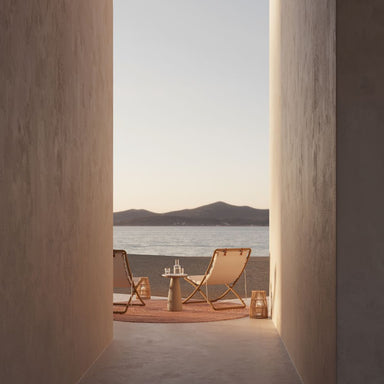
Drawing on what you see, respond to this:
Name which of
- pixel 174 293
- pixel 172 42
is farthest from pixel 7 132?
pixel 172 42

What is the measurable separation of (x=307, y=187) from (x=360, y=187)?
3.87 feet

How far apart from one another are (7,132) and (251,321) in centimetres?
497

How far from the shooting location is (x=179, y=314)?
25.8 feet

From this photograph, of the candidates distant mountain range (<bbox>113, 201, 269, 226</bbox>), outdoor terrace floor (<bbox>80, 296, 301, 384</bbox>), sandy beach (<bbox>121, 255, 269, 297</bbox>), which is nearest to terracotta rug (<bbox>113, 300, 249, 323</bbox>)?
outdoor terrace floor (<bbox>80, 296, 301, 384</bbox>)

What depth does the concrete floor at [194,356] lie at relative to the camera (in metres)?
4.61

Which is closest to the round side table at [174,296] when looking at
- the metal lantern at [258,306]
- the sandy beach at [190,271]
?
the metal lantern at [258,306]

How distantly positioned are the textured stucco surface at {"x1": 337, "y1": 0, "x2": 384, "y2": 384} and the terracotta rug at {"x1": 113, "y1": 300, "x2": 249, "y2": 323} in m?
4.42

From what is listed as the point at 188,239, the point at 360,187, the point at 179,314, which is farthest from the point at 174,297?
the point at 188,239

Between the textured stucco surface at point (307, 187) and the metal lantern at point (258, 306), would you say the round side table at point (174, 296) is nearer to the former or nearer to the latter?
the metal lantern at point (258, 306)

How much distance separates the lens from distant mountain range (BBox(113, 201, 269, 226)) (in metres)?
39.0

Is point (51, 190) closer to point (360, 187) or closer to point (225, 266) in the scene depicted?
point (360, 187)

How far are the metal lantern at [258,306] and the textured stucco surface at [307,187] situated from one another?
652 mm

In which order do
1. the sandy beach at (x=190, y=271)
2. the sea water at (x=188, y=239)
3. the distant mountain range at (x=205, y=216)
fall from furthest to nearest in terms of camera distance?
the sea water at (x=188, y=239), the distant mountain range at (x=205, y=216), the sandy beach at (x=190, y=271)

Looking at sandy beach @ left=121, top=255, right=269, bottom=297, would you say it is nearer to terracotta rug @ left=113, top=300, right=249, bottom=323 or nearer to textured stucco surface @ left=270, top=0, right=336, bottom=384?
terracotta rug @ left=113, top=300, right=249, bottom=323
